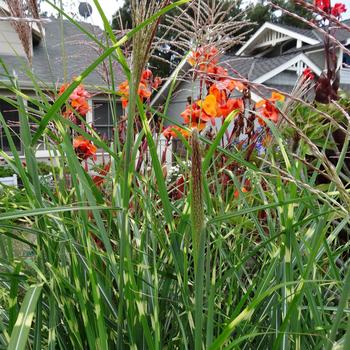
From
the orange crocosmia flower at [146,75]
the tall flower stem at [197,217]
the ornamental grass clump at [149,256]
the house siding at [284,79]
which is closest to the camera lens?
the tall flower stem at [197,217]

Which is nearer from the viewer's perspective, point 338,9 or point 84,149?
point 84,149

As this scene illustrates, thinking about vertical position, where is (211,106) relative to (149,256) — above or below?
above

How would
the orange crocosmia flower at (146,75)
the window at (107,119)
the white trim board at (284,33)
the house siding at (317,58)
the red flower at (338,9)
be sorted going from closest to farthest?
the orange crocosmia flower at (146,75)
the window at (107,119)
the red flower at (338,9)
the house siding at (317,58)
the white trim board at (284,33)

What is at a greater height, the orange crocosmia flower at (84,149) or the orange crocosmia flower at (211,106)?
the orange crocosmia flower at (211,106)

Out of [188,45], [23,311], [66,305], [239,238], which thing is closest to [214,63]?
[188,45]

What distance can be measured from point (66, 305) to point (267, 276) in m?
0.43

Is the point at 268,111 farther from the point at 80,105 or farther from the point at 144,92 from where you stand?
the point at 80,105

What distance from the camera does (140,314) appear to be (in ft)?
2.47

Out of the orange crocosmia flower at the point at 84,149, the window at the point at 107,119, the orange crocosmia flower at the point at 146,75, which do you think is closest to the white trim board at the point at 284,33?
the window at the point at 107,119

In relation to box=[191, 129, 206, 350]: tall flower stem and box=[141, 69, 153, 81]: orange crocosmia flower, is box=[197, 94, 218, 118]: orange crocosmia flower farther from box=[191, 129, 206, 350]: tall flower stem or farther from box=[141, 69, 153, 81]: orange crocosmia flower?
box=[191, 129, 206, 350]: tall flower stem

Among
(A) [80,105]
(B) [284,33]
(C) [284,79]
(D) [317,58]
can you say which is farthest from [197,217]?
(B) [284,33]

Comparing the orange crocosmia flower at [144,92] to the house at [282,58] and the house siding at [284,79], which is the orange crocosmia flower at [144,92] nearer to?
the house at [282,58]

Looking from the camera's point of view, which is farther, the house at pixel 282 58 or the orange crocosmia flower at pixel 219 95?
the house at pixel 282 58

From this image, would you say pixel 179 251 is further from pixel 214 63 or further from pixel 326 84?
pixel 326 84
